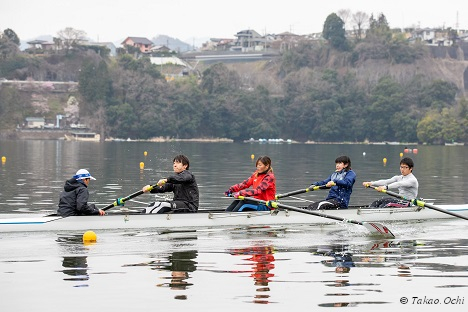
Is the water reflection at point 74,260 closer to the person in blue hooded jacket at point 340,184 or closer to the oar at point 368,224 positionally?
the oar at point 368,224

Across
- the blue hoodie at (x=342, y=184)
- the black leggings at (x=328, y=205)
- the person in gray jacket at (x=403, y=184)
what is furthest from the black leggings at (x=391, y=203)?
the black leggings at (x=328, y=205)

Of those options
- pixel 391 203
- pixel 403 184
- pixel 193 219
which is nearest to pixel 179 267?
pixel 193 219

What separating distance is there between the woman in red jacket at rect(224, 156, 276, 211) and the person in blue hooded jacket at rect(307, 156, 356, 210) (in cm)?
128

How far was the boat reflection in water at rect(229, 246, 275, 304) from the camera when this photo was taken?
1595 centimetres

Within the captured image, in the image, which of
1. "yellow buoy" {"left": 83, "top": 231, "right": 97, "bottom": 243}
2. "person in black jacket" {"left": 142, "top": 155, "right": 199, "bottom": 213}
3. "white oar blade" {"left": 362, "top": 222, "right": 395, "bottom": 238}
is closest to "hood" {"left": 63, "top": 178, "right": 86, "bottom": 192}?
"yellow buoy" {"left": 83, "top": 231, "right": 97, "bottom": 243}

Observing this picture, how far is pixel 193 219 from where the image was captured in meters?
23.6

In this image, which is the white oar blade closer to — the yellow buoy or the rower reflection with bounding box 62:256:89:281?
the yellow buoy

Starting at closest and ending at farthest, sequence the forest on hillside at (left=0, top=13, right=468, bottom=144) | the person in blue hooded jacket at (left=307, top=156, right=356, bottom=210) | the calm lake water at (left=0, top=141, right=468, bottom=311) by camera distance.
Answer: the calm lake water at (left=0, top=141, right=468, bottom=311)
the person in blue hooded jacket at (left=307, top=156, right=356, bottom=210)
the forest on hillside at (left=0, top=13, right=468, bottom=144)

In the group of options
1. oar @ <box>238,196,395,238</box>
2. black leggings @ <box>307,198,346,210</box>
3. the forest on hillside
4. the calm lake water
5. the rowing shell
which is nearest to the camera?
the calm lake water


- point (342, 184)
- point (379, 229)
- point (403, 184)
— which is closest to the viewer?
point (379, 229)

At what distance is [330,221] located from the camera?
25000 mm

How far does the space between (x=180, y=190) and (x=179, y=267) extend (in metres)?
5.37

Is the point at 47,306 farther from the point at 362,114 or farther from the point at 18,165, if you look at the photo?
the point at 362,114

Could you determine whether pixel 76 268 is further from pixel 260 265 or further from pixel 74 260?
pixel 260 265
